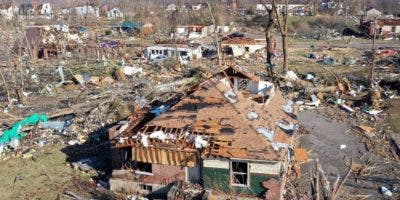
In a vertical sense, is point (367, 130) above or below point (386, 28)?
below

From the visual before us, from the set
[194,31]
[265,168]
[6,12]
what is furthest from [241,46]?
[265,168]

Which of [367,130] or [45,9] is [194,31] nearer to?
[367,130]

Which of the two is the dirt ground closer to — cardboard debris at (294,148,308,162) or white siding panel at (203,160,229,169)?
cardboard debris at (294,148,308,162)

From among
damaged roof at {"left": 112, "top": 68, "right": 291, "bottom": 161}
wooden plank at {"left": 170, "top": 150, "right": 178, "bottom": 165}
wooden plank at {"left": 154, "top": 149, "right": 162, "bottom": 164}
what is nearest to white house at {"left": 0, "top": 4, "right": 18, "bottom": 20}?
damaged roof at {"left": 112, "top": 68, "right": 291, "bottom": 161}

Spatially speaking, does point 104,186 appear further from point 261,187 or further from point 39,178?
point 261,187

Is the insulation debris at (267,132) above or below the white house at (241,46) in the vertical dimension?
below

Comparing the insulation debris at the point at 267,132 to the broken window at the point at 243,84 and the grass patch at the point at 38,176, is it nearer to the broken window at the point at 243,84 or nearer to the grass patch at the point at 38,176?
the broken window at the point at 243,84

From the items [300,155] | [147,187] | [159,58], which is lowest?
[147,187]

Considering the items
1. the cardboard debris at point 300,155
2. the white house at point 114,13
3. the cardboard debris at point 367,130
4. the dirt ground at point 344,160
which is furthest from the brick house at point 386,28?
the white house at point 114,13
